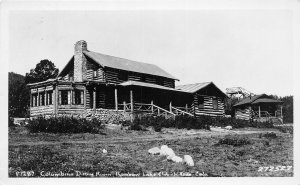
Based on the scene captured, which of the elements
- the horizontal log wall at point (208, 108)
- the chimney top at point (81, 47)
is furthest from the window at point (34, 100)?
the horizontal log wall at point (208, 108)

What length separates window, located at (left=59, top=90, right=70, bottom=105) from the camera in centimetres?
2245

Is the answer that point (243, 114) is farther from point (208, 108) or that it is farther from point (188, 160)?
point (188, 160)

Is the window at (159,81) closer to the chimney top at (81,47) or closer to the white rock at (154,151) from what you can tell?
the chimney top at (81,47)

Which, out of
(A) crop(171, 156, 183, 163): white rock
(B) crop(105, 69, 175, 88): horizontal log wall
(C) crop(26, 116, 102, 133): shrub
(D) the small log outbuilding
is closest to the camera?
(A) crop(171, 156, 183, 163): white rock

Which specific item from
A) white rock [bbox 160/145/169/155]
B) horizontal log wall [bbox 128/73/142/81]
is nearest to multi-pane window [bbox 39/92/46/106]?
horizontal log wall [bbox 128/73/142/81]

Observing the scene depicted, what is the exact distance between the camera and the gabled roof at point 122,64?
24.7 m

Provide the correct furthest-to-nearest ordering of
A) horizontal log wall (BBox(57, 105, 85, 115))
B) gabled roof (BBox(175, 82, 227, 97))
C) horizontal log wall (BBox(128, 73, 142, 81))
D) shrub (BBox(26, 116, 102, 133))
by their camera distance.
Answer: gabled roof (BBox(175, 82, 227, 97)) → horizontal log wall (BBox(128, 73, 142, 81)) → horizontal log wall (BBox(57, 105, 85, 115)) → shrub (BBox(26, 116, 102, 133))

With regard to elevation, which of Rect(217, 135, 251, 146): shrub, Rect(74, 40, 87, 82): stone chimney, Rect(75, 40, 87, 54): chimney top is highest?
Rect(75, 40, 87, 54): chimney top

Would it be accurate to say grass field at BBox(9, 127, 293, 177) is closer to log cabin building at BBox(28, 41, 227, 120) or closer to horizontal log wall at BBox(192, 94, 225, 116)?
log cabin building at BBox(28, 41, 227, 120)

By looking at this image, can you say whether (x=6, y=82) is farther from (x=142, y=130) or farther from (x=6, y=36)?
(x=142, y=130)

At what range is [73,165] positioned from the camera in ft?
40.2

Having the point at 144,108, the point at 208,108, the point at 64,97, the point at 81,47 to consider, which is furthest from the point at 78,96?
the point at 208,108

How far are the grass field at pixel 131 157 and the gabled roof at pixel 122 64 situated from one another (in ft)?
32.6

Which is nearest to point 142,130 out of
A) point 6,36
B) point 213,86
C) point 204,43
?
point 204,43
